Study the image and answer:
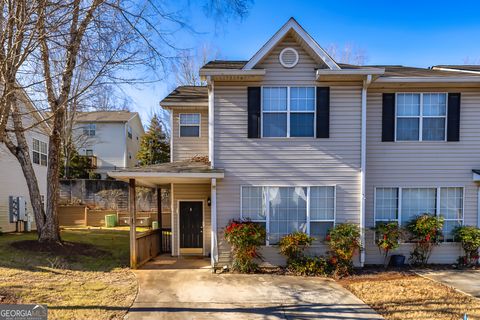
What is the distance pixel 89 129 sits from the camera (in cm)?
2833

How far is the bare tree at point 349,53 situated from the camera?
23312mm

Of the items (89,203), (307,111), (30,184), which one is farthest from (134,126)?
(307,111)

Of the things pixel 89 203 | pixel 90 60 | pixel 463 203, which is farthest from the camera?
pixel 89 203

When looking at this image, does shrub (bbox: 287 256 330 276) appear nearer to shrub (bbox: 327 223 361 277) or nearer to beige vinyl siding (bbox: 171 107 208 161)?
shrub (bbox: 327 223 361 277)

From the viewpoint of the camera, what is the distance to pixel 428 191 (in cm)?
934

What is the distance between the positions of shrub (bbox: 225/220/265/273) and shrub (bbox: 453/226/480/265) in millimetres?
6356

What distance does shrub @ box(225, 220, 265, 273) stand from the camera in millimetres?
8203

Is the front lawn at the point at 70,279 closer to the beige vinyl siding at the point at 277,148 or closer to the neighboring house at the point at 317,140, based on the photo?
the neighboring house at the point at 317,140

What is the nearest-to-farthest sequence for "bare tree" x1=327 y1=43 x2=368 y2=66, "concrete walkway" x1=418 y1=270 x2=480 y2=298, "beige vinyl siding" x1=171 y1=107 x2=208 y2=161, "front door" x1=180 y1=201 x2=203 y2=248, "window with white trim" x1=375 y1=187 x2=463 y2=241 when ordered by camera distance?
"concrete walkway" x1=418 y1=270 x2=480 y2=298, "window with white trim" x1=375 y1=187 x2=463 y2=241, "front door" x1=180 y1=201 x2=203 y2=248, "beige vinyl siding" x1=171 y1=107 x2=208 y2=161, "bare tree" x1=327 y1=43 x2=368 y2=66

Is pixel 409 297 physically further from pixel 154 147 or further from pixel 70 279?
pixel 154 147

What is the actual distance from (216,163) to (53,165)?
652 centimetres

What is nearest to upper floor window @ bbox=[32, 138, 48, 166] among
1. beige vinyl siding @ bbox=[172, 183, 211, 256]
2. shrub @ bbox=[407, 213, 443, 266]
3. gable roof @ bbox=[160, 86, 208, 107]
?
gable roof @ bbox=[160, 86, 208, 107]

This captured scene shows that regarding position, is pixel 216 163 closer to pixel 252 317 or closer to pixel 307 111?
pixel 307 111

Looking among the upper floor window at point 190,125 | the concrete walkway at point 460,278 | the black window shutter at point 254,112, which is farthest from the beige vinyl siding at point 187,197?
the concrete walkway at point 460,278
